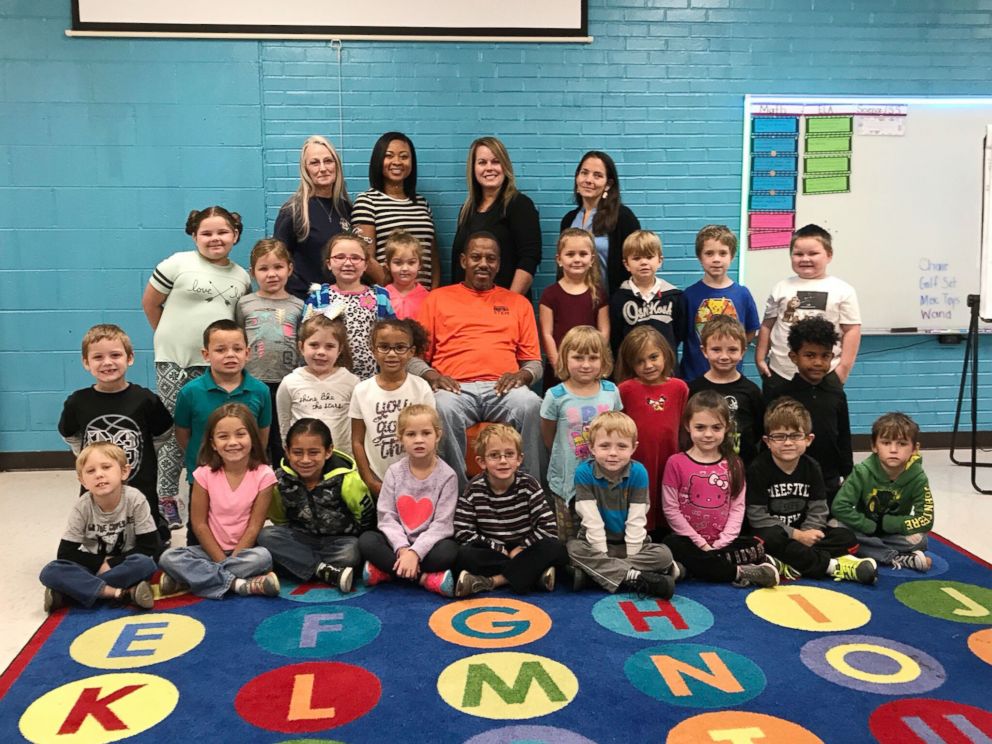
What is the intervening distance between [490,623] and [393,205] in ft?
7.14

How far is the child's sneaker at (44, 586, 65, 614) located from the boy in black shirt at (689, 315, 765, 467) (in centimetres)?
235

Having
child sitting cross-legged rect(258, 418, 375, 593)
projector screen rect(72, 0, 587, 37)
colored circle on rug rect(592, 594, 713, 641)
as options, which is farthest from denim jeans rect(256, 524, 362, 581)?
projector screen rect(72, 0, 587, 37)

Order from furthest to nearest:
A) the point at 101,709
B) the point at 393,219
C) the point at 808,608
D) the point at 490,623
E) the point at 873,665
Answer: the point at 393,219 < the point at 808,608 < the point at 490,623 < the point at 873,665 < the point at 101,709

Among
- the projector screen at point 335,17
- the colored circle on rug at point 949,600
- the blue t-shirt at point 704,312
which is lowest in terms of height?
the colored circle on rug at point 949,600

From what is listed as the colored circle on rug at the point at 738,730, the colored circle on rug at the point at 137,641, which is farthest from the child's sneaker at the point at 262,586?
the colored circle on rug at the point at 738,730

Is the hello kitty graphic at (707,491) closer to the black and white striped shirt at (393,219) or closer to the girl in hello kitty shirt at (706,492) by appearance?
the girl in hello kitty shirt at (706,492)

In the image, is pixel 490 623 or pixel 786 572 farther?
pixel 786 572

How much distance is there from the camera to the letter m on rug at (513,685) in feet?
7.05

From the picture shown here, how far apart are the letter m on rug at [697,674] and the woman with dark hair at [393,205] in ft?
7.50

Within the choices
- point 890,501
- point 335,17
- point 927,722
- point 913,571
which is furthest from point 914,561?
point 335,17

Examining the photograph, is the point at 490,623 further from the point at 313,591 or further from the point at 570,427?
the point at 570,427

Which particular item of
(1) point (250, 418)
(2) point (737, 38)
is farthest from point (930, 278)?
(1) point (250, 418)

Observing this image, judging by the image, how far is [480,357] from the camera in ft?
11.8

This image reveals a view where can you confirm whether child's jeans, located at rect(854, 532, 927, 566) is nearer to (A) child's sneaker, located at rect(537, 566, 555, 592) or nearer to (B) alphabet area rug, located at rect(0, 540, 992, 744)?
(B) alphabet area rug, located at rect(0, 540, 992, 744)
